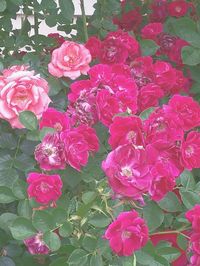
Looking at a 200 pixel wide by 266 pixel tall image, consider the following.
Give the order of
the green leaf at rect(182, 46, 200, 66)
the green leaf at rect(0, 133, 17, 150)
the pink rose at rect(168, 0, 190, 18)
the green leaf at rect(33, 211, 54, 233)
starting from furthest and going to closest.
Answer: the pink rose at rect(168, 0, 190, 18)
the green leaf at rect(182, 46, 200, 66)
the green leaf at rect(0, 133, 17, 150)
the green leaf at rect(33, 211, 54, 233)

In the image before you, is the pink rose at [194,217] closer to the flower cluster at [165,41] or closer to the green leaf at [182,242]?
the green leaf at [182,242]

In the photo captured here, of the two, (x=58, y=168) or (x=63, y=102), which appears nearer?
(x=58, y=168)

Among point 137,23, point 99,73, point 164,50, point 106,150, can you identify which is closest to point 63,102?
point 99,73

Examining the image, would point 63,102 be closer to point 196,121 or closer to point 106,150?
point 106,150

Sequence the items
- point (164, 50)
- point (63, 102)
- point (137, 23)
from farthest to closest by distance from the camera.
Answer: point (137, 23) < point (164, 50) < point (63, 102)

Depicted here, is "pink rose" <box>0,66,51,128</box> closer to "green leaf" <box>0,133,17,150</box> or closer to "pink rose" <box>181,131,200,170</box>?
"green leaf" <box>0,133,17,150</box>

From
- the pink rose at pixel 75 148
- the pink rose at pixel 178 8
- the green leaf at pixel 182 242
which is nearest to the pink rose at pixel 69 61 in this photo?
the pink rose at pixel 75 148

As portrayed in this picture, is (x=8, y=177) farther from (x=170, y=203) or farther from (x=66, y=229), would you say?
(x=170, y=203)

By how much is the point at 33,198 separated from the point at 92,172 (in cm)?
15

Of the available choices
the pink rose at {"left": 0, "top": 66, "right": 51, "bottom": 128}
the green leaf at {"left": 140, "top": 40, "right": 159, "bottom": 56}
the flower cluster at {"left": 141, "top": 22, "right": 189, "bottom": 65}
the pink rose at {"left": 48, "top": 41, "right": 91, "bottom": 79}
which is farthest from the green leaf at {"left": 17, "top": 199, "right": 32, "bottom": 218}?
the flower cluster at {"left": 141, "top": 22, "right": 189, "bottom": 65}

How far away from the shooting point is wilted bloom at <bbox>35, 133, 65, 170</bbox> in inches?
50.7

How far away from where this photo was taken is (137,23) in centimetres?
253

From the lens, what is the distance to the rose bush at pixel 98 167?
3.87 ft

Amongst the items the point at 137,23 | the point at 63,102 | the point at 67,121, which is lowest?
the point at 137,23
